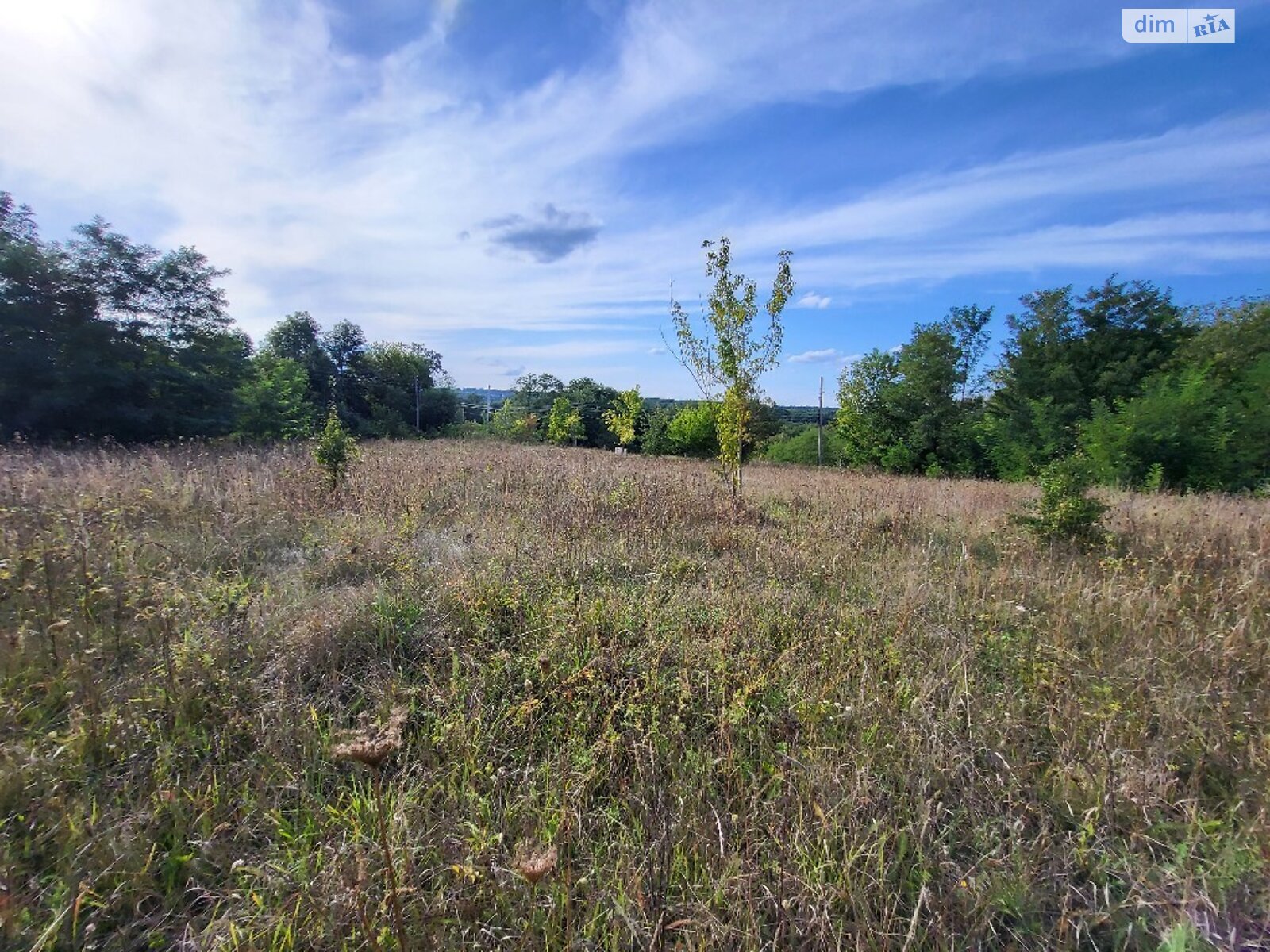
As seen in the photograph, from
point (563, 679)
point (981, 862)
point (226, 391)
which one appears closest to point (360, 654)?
point (563, 679)

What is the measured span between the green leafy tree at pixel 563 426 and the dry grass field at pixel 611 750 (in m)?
28.2

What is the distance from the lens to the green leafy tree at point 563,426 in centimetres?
3225

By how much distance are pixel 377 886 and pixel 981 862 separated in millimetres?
1959

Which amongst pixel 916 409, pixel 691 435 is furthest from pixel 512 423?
pixel 916 409

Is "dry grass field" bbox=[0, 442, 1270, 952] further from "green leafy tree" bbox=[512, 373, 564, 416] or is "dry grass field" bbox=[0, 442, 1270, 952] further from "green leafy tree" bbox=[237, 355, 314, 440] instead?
"green leafy tree" bbox=[512, 373, 564, 416]

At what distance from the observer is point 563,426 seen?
32531 millimetres

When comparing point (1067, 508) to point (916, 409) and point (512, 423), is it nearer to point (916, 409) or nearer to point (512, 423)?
point (916, 409)

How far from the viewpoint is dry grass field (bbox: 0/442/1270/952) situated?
1.53 m

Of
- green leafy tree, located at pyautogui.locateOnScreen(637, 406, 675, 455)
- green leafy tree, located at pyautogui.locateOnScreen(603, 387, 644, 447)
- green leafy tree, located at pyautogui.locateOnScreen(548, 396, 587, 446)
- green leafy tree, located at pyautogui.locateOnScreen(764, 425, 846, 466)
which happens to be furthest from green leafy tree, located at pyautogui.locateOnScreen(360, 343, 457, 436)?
green leafy tree, located at pyautogui.locateOnScreen(764, 425, 846, 466)

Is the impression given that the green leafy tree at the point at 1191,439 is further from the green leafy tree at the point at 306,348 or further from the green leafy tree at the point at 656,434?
the green leafy tree at the point at 306,348

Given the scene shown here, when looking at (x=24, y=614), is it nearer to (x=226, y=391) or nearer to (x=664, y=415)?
(x=226, y=391)

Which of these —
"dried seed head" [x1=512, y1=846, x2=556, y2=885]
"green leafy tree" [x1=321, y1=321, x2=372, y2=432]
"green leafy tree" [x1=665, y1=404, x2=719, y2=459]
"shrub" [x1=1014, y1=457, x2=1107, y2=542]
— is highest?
"green leafy tree" [x1=321, y1=321, x2=372, y2=432]

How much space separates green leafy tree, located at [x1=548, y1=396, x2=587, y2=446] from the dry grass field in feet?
92.7

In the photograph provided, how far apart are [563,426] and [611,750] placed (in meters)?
31.1
